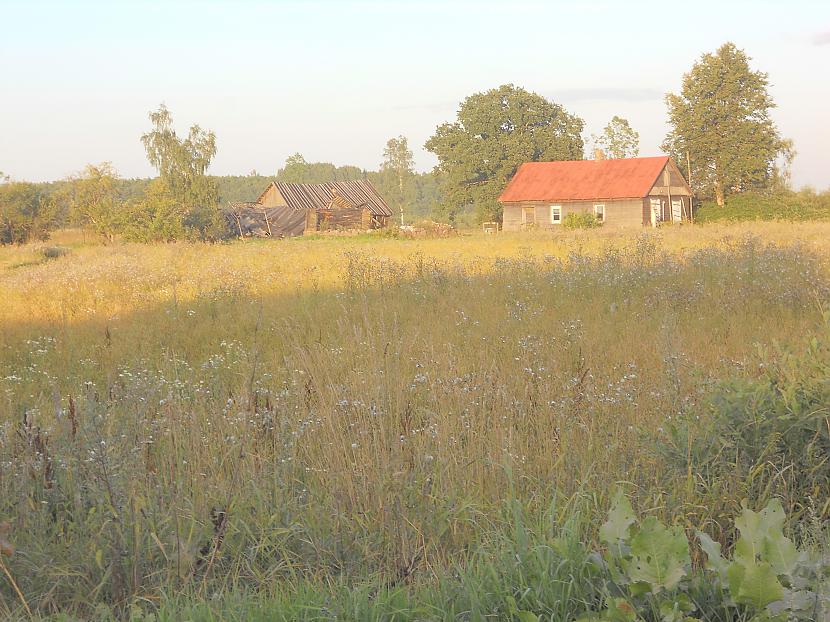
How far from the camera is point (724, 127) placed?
55.3 meters

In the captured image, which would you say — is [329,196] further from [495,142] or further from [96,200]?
[96,200]

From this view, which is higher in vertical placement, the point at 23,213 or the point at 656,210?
the point at 23,213

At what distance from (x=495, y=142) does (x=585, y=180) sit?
38.8 feet

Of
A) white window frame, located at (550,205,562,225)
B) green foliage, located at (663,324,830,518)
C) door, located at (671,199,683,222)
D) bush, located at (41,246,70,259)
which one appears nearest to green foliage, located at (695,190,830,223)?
door, located at (671,199,683,222)

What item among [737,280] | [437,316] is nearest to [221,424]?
[437,316]

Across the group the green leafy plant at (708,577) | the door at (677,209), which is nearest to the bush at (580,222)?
the door at (677,209)

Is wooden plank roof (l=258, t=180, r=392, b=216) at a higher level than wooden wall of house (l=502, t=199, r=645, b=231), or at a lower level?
higher

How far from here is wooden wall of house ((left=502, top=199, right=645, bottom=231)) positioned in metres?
49.2

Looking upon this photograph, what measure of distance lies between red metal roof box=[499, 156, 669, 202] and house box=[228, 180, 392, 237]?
11.7 meters

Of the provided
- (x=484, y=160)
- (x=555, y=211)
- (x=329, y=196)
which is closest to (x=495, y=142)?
(x=484, y=160)

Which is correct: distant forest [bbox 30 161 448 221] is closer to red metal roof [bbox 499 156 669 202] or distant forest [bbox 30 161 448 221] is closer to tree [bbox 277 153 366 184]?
tree [bbox 277 153 366 184]

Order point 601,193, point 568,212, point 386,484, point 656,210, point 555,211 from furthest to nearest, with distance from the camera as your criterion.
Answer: point 555,211, point 568,212, point 656,210, point 601,193, point 386,484

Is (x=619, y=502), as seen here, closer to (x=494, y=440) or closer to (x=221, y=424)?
(x=494, y=440)

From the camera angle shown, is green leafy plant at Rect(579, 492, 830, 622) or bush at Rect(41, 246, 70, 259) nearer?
green leafy plant at Rect(579, 492, 830, 622)
